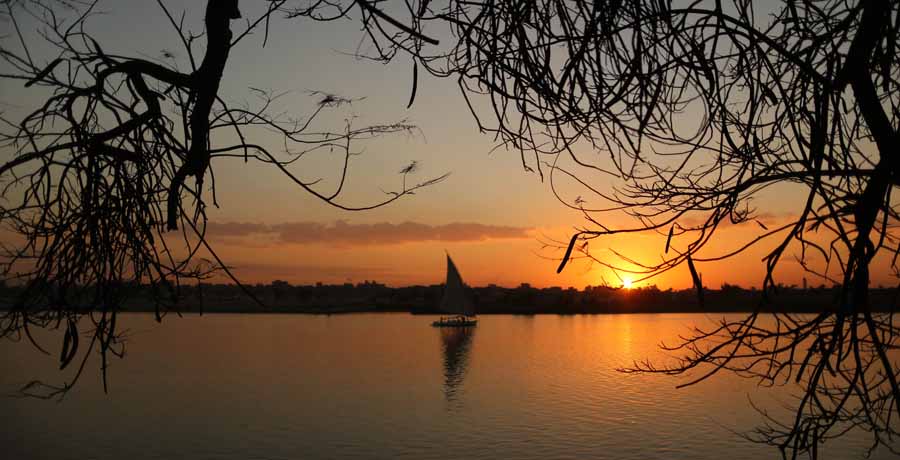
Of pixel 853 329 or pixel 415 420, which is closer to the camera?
pixel 853 329

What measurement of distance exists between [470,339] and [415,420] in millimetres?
29429

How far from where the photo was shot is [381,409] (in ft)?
85.3

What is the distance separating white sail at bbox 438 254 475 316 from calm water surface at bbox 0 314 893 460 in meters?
6.56

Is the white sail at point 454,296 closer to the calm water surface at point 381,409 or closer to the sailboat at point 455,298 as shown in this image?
the sailboat at point 455,298

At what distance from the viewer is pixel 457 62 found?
6.41ft

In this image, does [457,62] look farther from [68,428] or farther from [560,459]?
[68,428]

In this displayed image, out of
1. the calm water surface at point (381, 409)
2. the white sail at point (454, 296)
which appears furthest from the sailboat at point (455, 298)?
the calm water surface at point (381, 409)

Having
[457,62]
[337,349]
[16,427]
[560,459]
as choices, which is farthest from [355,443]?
[337,349]

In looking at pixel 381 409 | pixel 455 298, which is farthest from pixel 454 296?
pixel 381 409

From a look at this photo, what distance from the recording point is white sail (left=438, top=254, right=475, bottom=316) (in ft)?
163

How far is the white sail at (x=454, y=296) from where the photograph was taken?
49662mm

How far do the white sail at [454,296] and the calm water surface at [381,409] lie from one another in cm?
656

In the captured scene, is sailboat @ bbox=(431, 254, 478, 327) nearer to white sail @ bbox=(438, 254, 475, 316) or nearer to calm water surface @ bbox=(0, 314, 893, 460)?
white sail @ bbox=(438, 254, 475, 316)

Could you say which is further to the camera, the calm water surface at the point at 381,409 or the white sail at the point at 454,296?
the white sail at the point at 454,296
